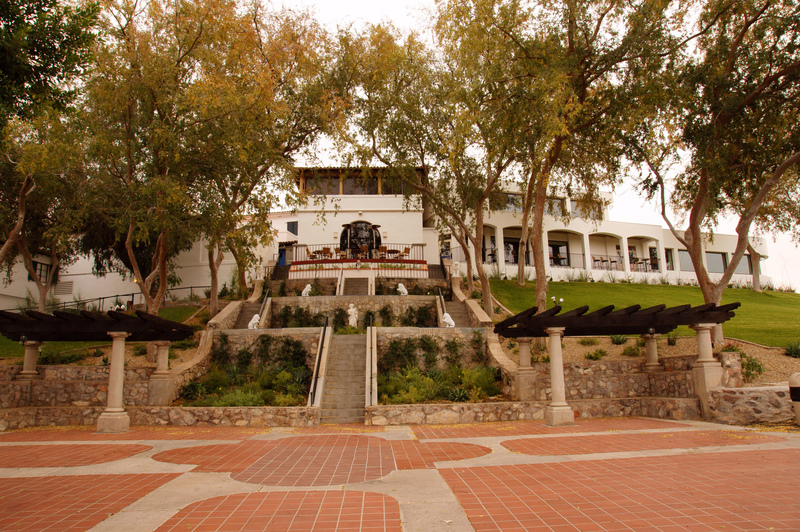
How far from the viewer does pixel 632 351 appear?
1545 centimetres

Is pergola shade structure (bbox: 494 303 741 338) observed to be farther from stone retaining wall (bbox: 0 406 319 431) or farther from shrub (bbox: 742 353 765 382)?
stone retaining wall (bbox: 0 406 319 431)

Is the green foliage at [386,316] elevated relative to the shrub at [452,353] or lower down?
elevated

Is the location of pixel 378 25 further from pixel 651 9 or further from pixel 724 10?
pixel 724 10

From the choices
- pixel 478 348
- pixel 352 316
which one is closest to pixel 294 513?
pixel 478 348

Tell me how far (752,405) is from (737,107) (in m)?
8.55

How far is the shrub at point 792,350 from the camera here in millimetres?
14422

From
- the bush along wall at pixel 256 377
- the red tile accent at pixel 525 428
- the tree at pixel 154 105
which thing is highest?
the tree at pixel 154 105

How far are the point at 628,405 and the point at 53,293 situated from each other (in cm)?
Result: 3010

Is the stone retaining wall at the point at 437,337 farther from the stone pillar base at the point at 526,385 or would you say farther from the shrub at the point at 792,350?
the shrub at the point at 792,350

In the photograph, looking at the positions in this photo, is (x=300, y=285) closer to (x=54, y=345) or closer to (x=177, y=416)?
(x=54, y=345)

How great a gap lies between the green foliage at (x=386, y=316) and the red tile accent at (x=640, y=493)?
13010 millimetres

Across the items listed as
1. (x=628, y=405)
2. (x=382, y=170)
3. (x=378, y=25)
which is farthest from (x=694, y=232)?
(x=378, y=25)

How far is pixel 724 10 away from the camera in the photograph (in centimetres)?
1345

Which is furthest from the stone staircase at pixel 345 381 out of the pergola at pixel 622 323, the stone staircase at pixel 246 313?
the stone staircase at pixel 246 313
